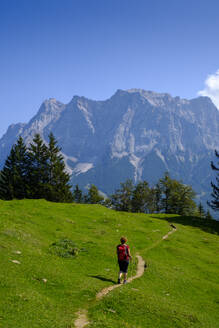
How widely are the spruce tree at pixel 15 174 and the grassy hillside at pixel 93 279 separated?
172 feet

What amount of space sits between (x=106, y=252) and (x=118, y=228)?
15257mm

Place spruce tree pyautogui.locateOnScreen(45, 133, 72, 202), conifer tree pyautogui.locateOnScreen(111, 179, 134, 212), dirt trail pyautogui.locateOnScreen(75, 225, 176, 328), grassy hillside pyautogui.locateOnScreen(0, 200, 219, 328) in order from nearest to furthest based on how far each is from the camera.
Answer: dirt trail pyautogui.locateOnScreen(75, 225, 176, 328) → grassy hillside pyautogui.locateOnScreen(0, 200, 219, 328) → spruce tree pyautogui.locateOnScreen(45, 133, 72, 202) → conifer tree pyautogui.locateOnScreen(111, 179, 134, 212)

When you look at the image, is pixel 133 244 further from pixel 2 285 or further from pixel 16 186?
pixel 16 186

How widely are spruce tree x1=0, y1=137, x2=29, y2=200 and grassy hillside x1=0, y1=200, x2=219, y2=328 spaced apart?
52.3 metres

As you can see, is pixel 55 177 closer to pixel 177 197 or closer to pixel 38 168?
pixel 38 168

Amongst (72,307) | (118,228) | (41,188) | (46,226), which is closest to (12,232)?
(46,226)

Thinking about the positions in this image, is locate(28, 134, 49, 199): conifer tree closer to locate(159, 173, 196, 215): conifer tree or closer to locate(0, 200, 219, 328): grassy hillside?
locate(159, 173, 196, 215): conifer tree

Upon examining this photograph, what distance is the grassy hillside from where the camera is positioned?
50.5 feet

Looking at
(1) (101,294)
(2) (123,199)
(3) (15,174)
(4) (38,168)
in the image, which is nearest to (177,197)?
(2) (123,199)

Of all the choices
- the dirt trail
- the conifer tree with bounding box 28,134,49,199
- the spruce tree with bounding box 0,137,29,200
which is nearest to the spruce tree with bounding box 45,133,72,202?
the conifer tree with bounding box 28,134,49,199

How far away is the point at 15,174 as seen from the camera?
313ft

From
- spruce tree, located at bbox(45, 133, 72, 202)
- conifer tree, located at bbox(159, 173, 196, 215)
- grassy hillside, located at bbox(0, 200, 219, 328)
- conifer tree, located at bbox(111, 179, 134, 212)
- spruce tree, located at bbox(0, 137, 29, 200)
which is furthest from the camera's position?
conifer tree, located at bbox(111, 179, 134, 212)

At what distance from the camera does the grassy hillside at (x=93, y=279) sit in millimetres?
15406

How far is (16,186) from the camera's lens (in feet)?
310
